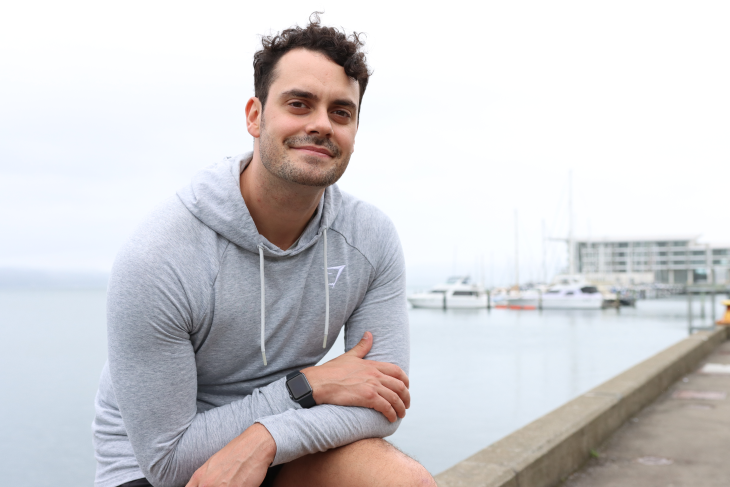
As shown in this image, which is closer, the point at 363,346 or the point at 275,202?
the point at 275,202

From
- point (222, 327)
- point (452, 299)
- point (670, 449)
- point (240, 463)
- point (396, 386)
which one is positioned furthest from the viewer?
point (452, 299)

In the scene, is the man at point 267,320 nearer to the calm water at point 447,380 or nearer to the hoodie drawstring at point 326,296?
the hoodie drawstring at point 326,296

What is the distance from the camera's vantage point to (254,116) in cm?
193

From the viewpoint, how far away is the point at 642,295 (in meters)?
76.6

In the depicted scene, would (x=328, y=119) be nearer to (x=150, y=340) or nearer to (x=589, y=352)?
(x=150, y=340)

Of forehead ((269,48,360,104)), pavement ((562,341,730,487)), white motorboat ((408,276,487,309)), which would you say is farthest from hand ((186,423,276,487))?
white motorboat ((408,276,487,309))

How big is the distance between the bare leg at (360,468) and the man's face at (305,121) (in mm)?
713

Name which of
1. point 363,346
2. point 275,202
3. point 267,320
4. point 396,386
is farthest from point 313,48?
point 396,386

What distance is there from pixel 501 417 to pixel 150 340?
1450 cm

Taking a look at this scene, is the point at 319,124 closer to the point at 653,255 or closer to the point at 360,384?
the point at 360,384

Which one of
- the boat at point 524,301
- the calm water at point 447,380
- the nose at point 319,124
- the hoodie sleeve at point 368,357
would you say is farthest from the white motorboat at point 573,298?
the nose at point 319,124

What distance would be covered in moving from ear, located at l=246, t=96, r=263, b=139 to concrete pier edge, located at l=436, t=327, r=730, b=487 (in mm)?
1613

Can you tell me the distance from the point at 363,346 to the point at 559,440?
5.93ft

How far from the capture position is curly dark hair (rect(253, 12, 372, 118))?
5.95 feet
